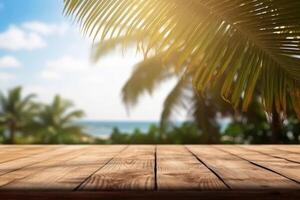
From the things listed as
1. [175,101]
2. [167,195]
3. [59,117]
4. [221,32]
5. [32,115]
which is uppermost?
[32,115]

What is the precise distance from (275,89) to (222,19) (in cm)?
32

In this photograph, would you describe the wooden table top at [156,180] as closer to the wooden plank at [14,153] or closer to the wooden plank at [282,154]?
the wooden plank at [282,154]

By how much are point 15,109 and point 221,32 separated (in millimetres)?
23557

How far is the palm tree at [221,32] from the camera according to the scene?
1564 millimetres

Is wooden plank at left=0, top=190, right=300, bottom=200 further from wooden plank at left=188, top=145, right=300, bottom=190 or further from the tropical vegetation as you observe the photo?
the tropical vegetation

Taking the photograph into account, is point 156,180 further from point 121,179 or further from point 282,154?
point 282,154

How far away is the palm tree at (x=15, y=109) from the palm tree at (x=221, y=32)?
2228 centimetres

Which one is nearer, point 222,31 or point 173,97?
point 222,31

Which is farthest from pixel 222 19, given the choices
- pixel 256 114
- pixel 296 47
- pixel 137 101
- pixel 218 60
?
pixel 137 101

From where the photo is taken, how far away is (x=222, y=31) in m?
1.62

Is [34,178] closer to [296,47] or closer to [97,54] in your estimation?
[296,47]

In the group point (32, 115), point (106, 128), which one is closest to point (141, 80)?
point (32, 115)

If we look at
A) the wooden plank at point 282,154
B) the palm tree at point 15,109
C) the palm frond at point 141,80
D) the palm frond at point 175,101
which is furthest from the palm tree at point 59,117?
the wooden plank at point 282,154

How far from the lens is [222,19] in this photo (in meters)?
1.61
